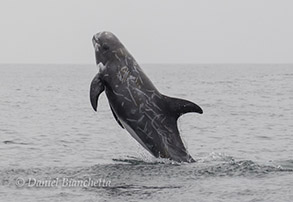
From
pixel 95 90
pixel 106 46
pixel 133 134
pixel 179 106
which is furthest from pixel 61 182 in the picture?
pixel 106 46

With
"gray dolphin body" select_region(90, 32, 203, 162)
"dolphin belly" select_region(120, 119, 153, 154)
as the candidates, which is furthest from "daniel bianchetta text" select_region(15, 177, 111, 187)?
"gray dolphin body" select_region(90, 32, 203, 162)

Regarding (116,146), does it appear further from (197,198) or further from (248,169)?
(197,198)

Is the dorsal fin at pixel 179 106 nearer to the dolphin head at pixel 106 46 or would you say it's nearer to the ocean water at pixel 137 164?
the ocean water at pixel 137 164

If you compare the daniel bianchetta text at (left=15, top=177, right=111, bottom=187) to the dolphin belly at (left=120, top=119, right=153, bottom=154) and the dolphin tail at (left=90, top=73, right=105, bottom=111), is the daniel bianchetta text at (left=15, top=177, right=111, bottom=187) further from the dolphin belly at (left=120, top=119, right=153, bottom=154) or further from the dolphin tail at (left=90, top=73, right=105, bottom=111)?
the dolphin tail at (left=90, top=73, right=105, bottom=111)

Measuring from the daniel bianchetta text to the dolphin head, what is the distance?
387 centimetres

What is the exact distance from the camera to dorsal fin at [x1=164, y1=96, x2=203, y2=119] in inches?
666

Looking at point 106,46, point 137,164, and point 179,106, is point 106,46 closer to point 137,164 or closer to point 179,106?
point 179,106

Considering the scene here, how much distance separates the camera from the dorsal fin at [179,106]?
55.5 feet

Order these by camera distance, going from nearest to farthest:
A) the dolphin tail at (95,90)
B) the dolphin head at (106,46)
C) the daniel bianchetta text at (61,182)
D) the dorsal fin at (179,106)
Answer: the daniel bianchetta text at (61,182), the dorsal fin at (179,106), the dolphin tail at (95,90), the dolphin head at (106,46)

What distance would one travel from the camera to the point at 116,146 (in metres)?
24.6

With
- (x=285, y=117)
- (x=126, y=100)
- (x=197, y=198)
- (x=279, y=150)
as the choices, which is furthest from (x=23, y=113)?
(x=197, y=198)

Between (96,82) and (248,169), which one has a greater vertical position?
(96,82)

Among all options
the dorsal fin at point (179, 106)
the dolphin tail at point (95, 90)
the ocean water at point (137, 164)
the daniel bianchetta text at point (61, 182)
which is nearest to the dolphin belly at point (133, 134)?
the ocean water at point (137, 164)

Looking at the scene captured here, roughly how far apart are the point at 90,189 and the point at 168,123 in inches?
133
